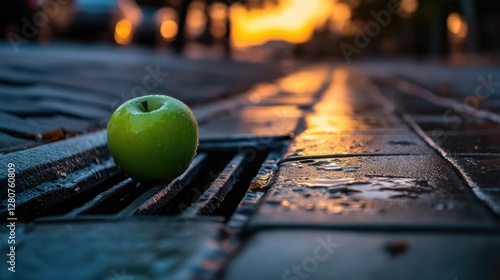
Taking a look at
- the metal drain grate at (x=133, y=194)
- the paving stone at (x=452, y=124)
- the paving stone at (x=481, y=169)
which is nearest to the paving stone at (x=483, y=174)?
the paving stone at (x=481, y=169)

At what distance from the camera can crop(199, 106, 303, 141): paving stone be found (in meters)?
2.95

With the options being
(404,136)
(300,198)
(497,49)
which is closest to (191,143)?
(300,198)

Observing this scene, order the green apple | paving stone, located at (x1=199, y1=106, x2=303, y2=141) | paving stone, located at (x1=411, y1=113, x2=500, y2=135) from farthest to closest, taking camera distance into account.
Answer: paving stone, located at (x1=411, y1=113, x2=500, y2=135) < paving stone, located at (x1=199, y1=106, x2=303, y2=141) < the green apple

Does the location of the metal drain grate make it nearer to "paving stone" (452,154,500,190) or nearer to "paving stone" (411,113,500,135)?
"paving stone" (452,154,500,190)

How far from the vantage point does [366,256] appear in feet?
3.70

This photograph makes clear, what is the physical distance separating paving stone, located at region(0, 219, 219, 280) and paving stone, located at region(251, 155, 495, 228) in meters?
0.19

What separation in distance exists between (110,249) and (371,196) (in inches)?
28.3

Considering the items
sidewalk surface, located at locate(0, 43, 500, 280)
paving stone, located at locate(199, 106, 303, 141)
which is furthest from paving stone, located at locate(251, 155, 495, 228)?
paving stone, located at locate(199, 106, 303, 141)

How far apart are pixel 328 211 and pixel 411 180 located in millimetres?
440

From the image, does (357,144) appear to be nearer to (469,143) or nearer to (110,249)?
(469,143)

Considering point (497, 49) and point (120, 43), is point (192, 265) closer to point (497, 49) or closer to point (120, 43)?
point (120, 43)

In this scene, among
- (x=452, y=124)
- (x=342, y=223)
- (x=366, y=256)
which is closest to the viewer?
(x=366, y=256)

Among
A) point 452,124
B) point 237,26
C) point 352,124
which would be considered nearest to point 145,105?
point 352,124

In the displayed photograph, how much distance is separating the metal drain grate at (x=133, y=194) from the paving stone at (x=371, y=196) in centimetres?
19
